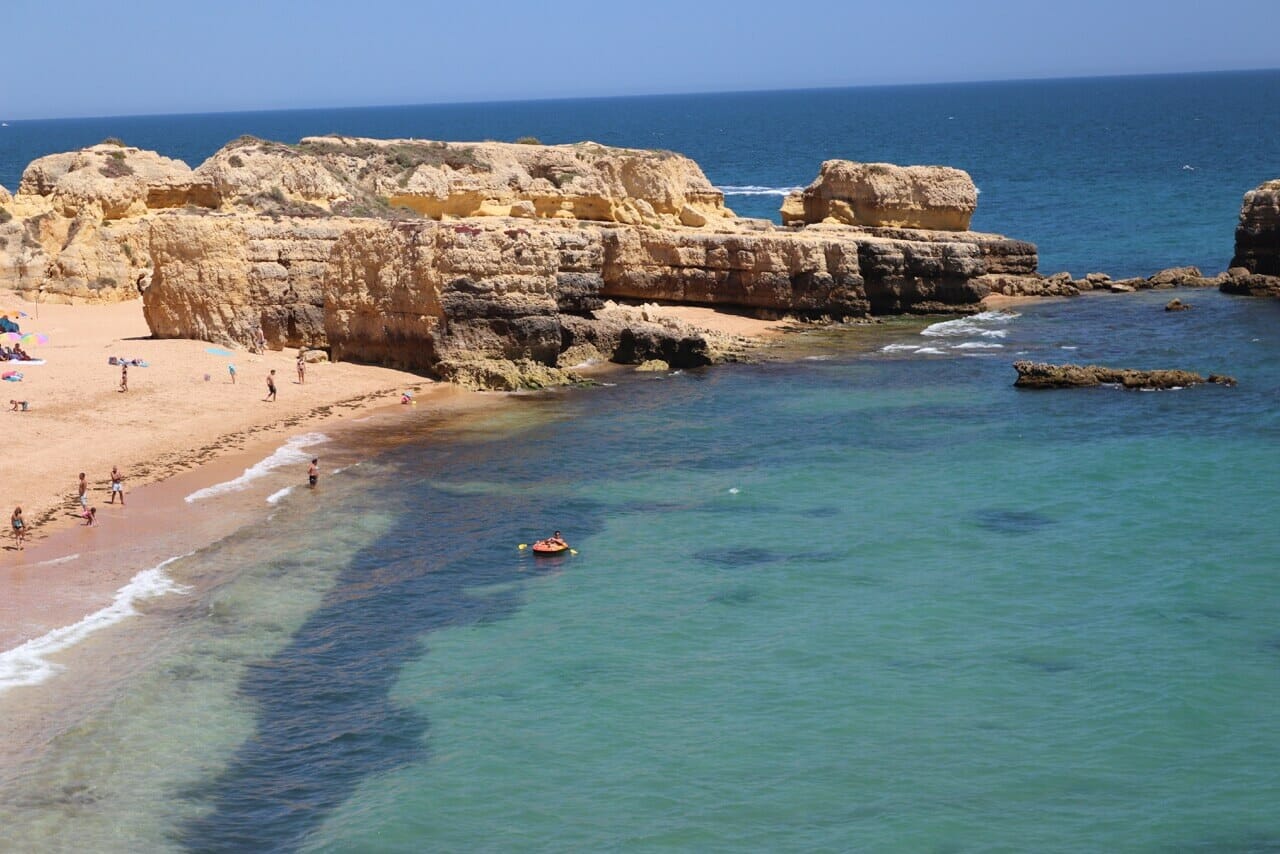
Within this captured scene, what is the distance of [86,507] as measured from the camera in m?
25.4

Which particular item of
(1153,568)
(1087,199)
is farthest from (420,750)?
(1087,199)

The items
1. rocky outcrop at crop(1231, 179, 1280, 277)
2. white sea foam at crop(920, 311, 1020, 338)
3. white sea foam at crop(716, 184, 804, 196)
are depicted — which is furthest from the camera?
white sea foam at crop(716, 184, 804, 196)

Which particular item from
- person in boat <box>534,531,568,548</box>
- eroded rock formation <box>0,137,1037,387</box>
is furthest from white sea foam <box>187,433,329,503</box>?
person in boat <box>534,531,568,548</box>

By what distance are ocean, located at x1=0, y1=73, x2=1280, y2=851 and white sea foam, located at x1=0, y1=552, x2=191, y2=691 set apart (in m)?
0.08

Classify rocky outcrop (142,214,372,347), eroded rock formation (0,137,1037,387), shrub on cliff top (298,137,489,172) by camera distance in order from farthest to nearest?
shrub on cliff top (298,137,489,172)
rocky outcrop (142,214,372,347)
eroded rock formation (0,137,1037,387)

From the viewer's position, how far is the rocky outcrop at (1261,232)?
5134 cm

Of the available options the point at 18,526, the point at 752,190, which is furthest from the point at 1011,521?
the point at 752,190

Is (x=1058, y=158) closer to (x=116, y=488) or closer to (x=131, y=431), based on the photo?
(x=131, y=431)

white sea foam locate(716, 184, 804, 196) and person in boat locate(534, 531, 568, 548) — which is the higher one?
white sea foam locate(716, 184, 804, 196)

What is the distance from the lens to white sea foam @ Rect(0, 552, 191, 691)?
1884 cm

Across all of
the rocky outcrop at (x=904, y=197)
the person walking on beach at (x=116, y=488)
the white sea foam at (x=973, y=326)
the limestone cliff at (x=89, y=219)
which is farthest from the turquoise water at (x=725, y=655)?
the limestone cliff at (x=89, y=219)

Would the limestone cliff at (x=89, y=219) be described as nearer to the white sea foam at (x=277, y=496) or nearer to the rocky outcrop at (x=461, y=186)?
the rocky outcrop at (x=461, y=186)

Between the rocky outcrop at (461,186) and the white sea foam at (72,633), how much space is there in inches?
966

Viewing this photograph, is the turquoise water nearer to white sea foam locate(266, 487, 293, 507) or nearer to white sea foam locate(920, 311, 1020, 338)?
white sea foam locate(266, 487, 293, 507)
